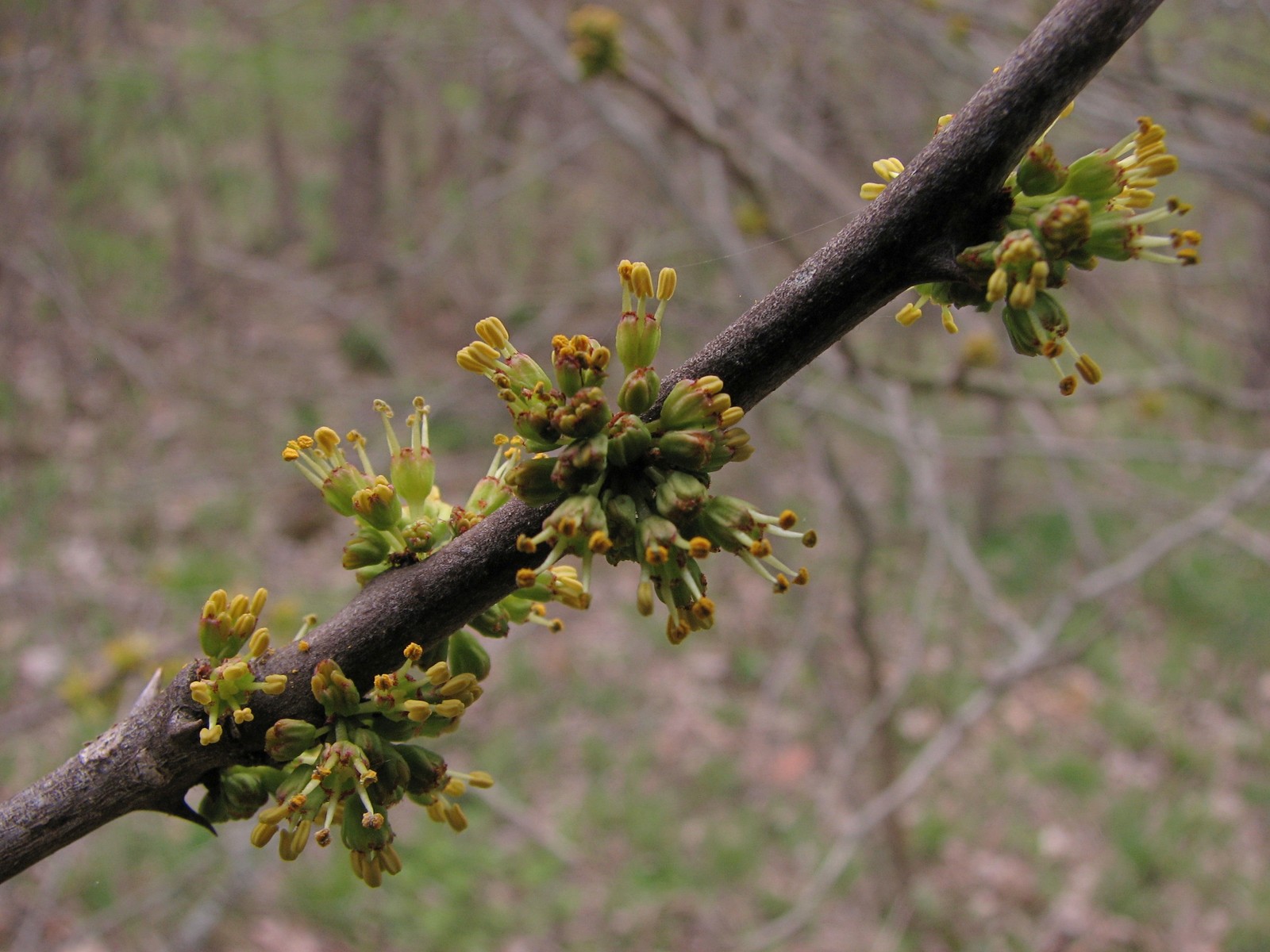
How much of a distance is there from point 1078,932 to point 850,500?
3055 millimetres

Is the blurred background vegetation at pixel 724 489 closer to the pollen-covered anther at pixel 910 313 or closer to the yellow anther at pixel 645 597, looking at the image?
the pollen-covered anther at pixel 910 313

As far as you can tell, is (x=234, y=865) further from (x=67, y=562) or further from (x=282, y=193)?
(x=282, y=193)

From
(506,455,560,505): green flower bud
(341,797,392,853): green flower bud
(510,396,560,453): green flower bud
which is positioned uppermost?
(510,396,560,453): green flower bud

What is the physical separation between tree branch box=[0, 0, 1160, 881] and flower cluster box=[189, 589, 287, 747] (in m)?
0.03

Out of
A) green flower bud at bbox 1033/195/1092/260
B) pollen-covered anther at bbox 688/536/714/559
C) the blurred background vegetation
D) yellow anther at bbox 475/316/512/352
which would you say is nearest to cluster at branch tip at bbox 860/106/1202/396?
green flower bud at bbox 1033/195/1092/260

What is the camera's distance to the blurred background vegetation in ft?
13.9

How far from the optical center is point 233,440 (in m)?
9.13

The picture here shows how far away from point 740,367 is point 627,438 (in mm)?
155

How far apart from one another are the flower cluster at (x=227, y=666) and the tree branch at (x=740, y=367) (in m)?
0.03

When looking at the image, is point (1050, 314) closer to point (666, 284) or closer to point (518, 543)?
Result: point (666, 284)

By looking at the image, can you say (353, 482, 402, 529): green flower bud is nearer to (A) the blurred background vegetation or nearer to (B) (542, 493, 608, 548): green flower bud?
(B) (542, 493, 608, 548): green flower bud

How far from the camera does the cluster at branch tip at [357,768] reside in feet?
3.71

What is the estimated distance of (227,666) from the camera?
3.78ft

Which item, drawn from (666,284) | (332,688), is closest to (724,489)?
(666,284)
